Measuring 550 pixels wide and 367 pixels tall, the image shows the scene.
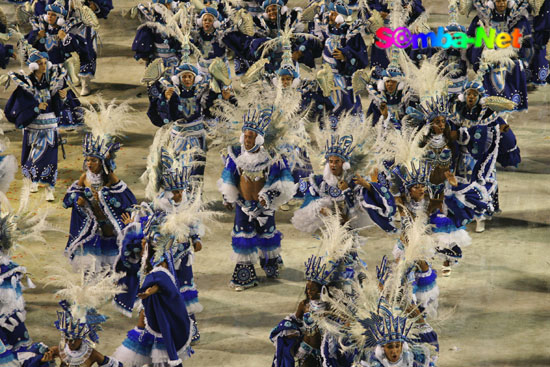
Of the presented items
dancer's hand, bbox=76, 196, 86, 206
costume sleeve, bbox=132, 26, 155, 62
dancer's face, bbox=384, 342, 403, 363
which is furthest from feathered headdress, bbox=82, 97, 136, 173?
costume sleeve, bbox=132, 26, 155, 62

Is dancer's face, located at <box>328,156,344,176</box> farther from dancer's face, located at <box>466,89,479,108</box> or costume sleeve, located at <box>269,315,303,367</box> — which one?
dancer's face, located at <box>466,89,479,108</box>

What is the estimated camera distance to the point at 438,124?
11875 mm

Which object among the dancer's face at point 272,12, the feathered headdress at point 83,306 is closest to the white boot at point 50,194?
the dancer's face at point 272,12

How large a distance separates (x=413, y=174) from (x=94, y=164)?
309 centimetres

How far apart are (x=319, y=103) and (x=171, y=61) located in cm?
269

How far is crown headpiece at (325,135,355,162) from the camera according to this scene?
1084 centimetres

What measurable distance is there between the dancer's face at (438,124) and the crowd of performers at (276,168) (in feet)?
0.07

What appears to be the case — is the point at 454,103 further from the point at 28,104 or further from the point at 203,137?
the point at 28,104

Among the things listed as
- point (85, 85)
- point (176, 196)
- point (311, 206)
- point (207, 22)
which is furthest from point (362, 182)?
point (85, 85)

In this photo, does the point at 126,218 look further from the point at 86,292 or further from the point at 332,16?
the point at 332,16

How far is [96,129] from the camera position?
1132 centimetres

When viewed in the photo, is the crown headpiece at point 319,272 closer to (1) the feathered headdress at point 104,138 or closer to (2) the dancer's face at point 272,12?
(1) the feathered headdress at point 104,138

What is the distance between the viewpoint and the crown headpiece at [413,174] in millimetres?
10852

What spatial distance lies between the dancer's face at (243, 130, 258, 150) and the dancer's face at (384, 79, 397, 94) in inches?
106
